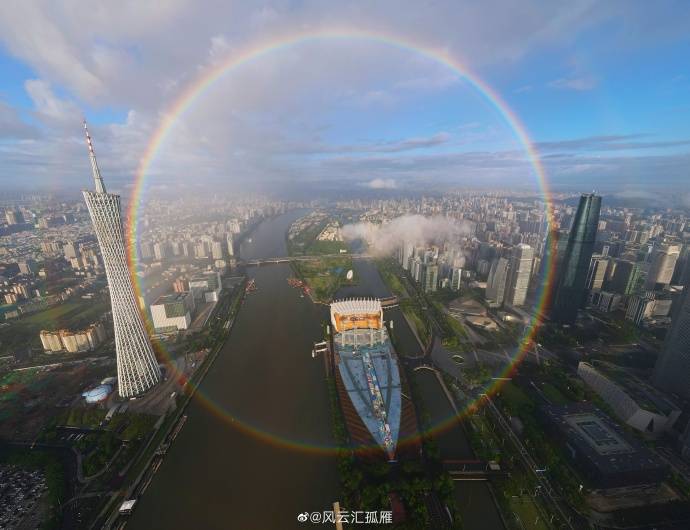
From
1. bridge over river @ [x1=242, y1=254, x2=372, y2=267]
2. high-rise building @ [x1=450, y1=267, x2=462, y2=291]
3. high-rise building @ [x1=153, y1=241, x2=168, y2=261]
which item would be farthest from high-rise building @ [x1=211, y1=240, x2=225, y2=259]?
high-rise building @ [x1=450, y1=267, x2=462, y2=291]

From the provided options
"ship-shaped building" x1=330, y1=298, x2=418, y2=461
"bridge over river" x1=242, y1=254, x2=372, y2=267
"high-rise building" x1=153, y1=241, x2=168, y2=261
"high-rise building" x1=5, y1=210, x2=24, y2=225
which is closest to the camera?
"ship-shaped building" x1=330, y1=298, x2=418, y2=461

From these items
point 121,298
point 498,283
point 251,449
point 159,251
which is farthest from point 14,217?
point 498,283

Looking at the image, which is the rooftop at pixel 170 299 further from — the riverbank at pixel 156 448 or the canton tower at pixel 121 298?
the canton tower at pixel 121 298

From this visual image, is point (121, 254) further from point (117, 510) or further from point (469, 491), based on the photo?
point (469, 491)

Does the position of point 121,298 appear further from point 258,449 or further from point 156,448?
point 258,449

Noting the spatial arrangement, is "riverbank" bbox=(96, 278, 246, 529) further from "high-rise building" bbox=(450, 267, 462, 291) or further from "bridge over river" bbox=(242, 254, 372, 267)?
"bridge over river" bbox=(242, 254, 372, 267)
